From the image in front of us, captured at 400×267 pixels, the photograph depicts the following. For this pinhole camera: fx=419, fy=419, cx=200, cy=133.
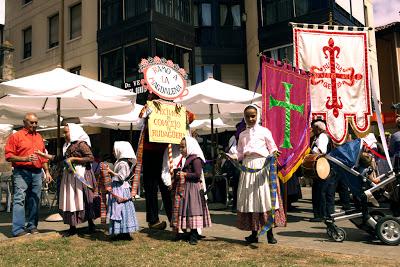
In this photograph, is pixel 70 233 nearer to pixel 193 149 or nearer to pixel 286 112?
pixel 193 149

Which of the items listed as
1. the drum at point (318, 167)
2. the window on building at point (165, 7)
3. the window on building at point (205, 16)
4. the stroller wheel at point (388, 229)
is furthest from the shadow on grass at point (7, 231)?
the window on building at point (205, 16)

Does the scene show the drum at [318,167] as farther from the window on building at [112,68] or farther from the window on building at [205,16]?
the window on building at [205,16]

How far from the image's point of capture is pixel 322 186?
259 inches

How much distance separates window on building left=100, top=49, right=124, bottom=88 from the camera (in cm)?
2055

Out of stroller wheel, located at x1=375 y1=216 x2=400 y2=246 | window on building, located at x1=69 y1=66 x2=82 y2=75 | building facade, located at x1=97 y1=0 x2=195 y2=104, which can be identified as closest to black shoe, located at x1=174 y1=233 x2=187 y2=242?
stroller wheel, located at x1=375 y1=216 x2=400 y2=246

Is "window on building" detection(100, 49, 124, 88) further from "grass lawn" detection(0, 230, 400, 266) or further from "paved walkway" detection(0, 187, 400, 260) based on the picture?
"grass lawn" detection(0, 230, 400, 266)

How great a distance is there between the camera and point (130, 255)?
5121 millimetres

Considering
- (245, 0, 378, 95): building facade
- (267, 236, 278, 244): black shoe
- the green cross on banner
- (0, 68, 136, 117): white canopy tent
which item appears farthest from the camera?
(245, 0, 378, 95): building facade

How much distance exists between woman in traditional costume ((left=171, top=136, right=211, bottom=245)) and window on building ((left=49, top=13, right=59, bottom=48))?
69.2 feet

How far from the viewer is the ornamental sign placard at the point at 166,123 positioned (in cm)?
625

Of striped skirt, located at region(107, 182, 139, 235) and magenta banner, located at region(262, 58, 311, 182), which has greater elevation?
magenta banner, located at region(262, 58, 311, 182)

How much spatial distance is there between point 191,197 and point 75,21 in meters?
20.4

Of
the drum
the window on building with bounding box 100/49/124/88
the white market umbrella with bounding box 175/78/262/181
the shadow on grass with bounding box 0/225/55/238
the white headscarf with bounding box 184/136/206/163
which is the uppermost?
the window on building with bounding box 100/49/124/88

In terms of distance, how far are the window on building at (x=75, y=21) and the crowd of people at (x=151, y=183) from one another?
18.2m
